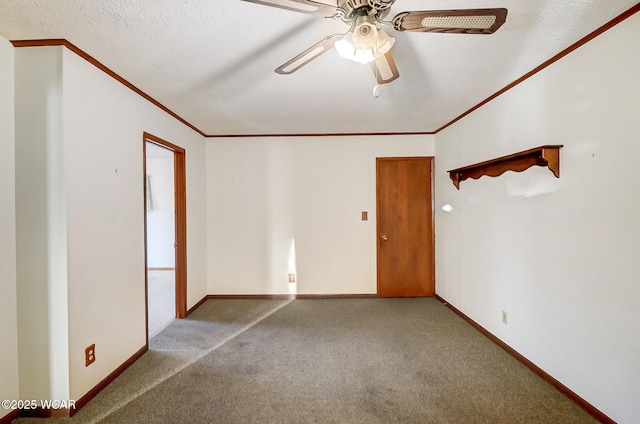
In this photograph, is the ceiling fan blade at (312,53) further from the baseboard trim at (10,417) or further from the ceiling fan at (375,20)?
the baseboard trim at (10,417)

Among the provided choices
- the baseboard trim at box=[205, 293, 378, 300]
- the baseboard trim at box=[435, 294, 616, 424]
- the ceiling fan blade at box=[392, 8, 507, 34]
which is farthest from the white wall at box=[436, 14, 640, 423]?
the baseboard trim at box=[205, 293, 378, 300]

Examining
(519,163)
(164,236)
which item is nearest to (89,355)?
(519,163)

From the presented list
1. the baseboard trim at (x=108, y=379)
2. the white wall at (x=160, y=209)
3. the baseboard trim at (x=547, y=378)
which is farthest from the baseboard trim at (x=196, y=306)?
the baseboard trim at (x=547, y=378)

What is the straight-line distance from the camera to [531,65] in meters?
2.12

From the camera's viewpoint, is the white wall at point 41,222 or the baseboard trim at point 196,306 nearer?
the white wall at point 41,222

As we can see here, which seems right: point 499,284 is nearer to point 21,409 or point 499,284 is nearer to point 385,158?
point 385,158

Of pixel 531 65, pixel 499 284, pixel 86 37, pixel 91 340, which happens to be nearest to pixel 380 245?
pixel 499 284

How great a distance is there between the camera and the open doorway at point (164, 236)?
3420 mm

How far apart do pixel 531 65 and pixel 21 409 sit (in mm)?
4219

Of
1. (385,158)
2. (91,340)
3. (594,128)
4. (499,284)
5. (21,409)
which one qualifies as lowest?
(21,409)

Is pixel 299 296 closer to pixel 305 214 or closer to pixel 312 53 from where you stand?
pixel 305 214

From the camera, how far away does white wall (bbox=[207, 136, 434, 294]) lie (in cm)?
410

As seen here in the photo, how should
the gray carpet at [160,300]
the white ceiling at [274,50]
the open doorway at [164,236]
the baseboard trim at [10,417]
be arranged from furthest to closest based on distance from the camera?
the open doorway at [164,236] → the gray carpet at [160,300] → the baseboard trim at [10,417] → the white ceiling at [274,50]

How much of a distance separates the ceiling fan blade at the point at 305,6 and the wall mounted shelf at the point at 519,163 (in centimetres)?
172
